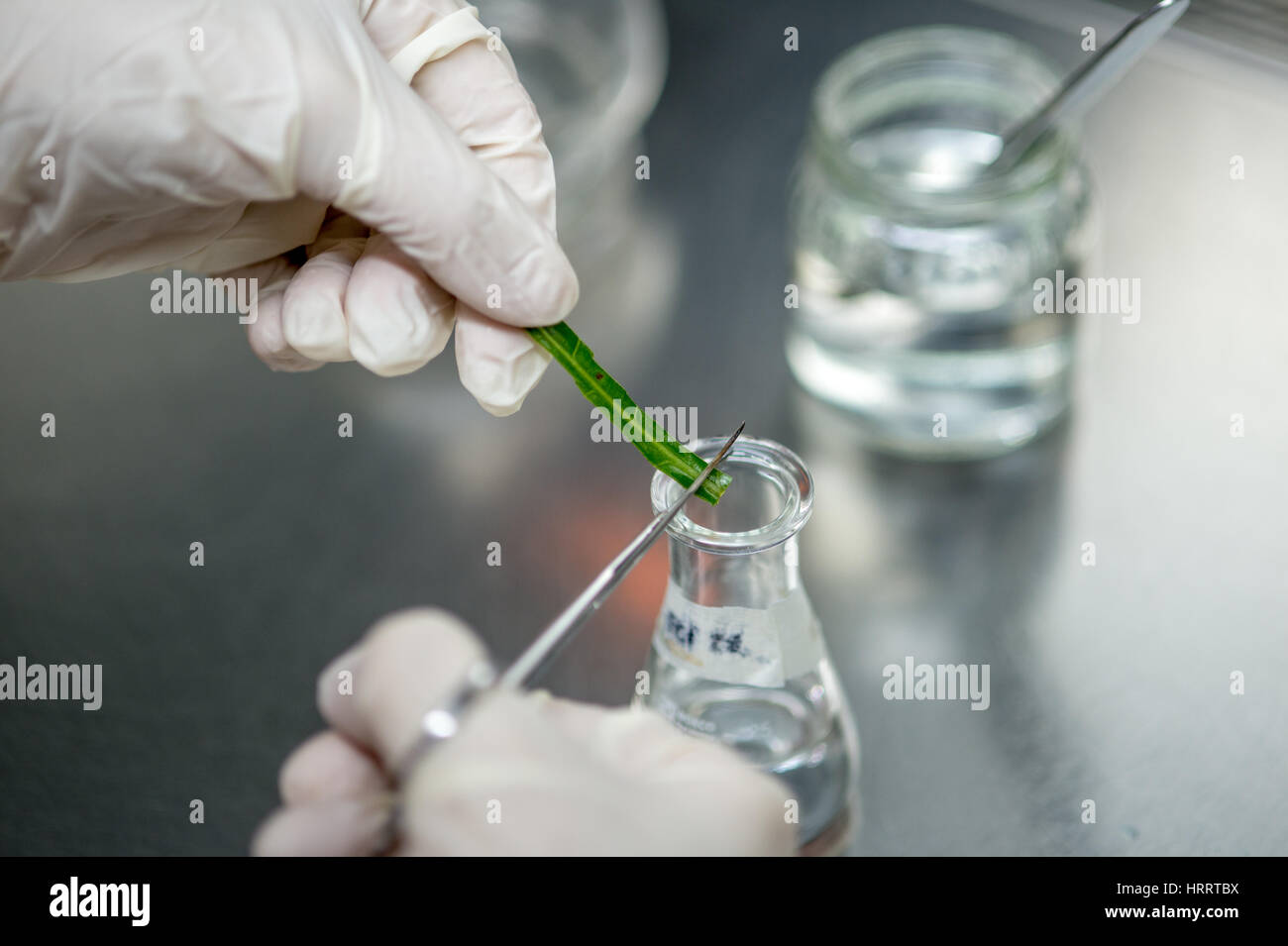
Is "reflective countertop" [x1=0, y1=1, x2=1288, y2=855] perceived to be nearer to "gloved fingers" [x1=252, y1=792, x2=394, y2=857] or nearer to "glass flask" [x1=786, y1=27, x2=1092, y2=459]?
"glass flask" [x1=786, y1=27, x2=1092, y2=459]

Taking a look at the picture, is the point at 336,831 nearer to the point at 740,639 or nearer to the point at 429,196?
the point at 740,639

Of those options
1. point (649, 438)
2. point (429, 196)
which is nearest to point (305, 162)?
point (429, 196)

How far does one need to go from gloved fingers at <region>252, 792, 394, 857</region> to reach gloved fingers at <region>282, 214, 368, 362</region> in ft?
1.16

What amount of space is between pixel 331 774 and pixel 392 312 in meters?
0.33

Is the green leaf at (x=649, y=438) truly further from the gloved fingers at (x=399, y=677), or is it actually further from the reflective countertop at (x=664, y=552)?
the reflective countertop at (x=664, y=552)

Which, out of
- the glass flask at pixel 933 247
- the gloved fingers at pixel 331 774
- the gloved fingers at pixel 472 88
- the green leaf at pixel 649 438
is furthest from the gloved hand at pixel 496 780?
the glass flask at pixel 933 247

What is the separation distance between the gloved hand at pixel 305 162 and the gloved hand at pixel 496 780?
0.87 feet

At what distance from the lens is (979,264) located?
1.09 m

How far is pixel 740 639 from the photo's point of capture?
0.77m

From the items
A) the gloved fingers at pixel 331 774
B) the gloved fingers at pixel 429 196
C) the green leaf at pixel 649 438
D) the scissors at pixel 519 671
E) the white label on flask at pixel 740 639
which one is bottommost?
the gloved fingers at pixel 331 774

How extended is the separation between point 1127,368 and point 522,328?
66 centimetres

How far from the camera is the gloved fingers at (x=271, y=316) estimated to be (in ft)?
2.99

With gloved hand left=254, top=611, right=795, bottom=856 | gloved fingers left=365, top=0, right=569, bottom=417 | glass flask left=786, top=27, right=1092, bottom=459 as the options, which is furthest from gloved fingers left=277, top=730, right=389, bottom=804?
glass flask left=786, top=27, right=1092, bottom=459

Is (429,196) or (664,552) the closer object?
(429,196)
